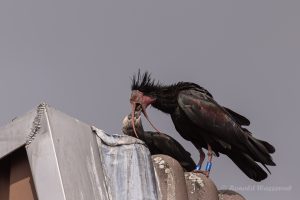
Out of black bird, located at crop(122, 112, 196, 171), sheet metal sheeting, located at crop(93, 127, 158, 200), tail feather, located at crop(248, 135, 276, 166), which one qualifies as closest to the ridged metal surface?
sheet metal sheeting, located at crop(93, 127, 158, 200)

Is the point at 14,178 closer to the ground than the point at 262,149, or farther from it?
closer to the ground

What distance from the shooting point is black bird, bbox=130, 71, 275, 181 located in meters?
11.5

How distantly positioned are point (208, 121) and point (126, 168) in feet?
17.1

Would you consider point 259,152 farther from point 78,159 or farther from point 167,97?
point 78,159

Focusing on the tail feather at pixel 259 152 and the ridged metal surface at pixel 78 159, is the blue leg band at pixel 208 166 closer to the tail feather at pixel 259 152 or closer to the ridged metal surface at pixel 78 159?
the tail feather at pixel 259 152

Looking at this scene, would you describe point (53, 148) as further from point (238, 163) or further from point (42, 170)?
point (238, 163)

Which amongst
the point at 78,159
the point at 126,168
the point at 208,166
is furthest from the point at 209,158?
the point at 78,159

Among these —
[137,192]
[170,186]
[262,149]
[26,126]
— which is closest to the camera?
[26,126]

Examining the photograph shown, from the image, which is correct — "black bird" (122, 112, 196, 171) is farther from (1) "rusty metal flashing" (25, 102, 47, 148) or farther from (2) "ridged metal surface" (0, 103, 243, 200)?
(1) "rusty metal flashing" (25, 102, 47, 148)

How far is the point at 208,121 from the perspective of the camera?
1171 centimetres

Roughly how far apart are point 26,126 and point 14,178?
380mm

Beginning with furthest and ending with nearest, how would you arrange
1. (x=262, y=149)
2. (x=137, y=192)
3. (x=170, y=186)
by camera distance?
(x=262, y=149), (x=170, y=186), (x=137, y=192)

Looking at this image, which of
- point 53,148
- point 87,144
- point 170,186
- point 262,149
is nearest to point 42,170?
point 53,148

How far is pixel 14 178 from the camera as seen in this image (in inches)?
243
